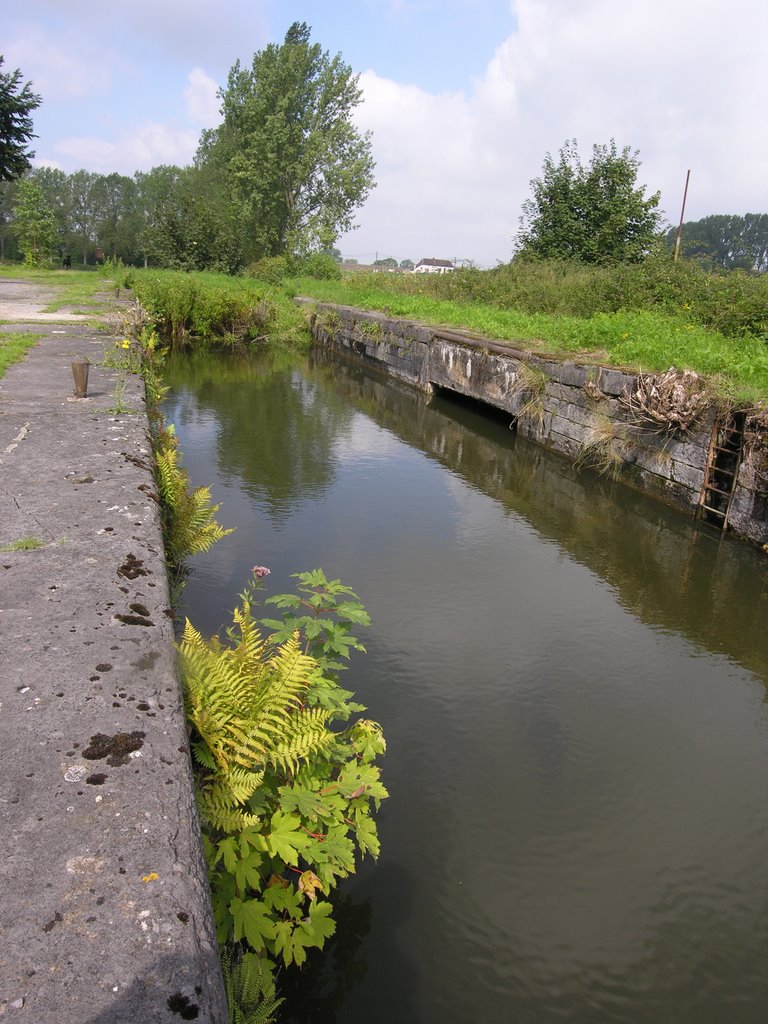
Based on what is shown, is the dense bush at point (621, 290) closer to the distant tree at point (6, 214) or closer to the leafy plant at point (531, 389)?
the leafy plant at point (531, 389)

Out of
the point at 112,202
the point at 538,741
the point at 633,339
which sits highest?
the point at 112,202

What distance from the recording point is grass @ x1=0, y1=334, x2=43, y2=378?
22.2 feet

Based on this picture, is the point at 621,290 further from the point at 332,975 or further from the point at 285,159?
the point at 285,159

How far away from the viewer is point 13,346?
7605 mm

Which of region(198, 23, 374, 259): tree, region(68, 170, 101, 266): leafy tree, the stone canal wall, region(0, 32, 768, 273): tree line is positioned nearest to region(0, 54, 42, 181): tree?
region(0, 32, 768, 273): tree line

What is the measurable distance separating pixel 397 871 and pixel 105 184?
113733 mm

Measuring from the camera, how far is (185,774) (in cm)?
176

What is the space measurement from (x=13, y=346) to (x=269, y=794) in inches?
277

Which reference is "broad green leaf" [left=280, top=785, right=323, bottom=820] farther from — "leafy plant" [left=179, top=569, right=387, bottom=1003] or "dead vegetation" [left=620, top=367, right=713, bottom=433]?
"dead vegetation" [left=620, top=367, right=713, bottom=433]

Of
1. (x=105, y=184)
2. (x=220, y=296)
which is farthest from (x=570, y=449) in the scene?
(x=105, y=184)

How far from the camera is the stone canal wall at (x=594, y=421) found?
21.1 feet

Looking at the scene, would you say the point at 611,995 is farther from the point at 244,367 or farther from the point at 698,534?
the point at 244,367

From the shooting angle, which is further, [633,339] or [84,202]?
[84,202]

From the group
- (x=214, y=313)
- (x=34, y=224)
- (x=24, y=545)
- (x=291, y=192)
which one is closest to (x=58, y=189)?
(x=34, y=224)
